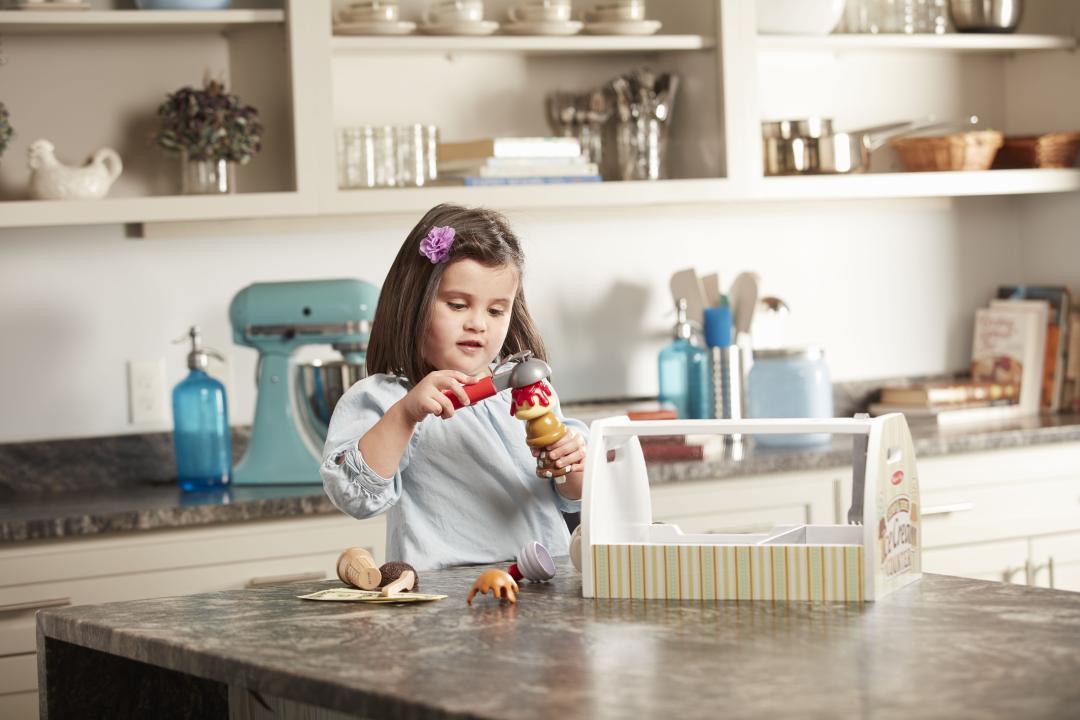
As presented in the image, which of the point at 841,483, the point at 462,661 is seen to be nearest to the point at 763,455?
the point at 841,483

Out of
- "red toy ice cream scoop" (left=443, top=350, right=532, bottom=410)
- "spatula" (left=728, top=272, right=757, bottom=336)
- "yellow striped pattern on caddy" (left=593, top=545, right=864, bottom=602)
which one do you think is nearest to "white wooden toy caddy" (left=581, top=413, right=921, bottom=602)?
"yellow striped pattern on caddy" (left=593, top=545, right=864, bottom=602)

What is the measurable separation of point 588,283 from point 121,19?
3.95 feet

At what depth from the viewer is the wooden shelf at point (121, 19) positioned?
279 centimetres

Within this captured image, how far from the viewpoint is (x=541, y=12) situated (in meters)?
3.10

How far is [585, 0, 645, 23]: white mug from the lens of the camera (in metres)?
3.16

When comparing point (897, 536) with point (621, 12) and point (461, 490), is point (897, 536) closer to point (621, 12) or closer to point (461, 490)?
point (461, 490)

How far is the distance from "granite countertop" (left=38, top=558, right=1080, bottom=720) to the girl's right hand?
0.20 m

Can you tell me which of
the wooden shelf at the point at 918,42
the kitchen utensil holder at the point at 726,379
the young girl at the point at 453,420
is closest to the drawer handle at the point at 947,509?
the kitchen utensil holder at the point at 726,379

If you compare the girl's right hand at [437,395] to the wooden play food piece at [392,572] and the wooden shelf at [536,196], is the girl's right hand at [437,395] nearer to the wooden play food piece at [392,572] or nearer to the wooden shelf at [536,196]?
the wooden play food piece at [392,572]

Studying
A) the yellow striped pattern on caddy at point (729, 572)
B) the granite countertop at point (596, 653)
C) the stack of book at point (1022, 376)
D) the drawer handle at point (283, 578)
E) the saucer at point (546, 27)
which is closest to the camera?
the granite countertop at point (596, 653)

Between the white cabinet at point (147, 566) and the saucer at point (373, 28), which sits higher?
the saucer at point (373, 28)

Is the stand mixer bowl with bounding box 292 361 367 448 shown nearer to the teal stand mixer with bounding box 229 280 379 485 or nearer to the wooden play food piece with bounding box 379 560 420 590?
the teal stand mixer with bounding box 229 280 379 485

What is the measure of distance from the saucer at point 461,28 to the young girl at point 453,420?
3.98 feet

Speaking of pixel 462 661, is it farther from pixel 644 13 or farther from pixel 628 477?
pixel 644 13
